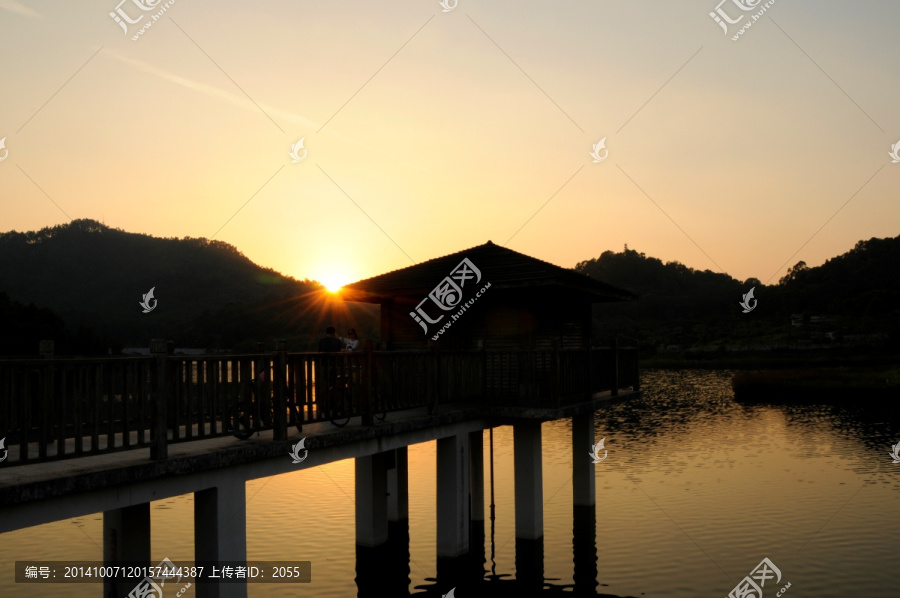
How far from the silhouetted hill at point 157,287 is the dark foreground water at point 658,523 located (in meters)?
50.9

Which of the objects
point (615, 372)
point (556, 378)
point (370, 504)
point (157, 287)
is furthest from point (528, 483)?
point (157, 287)

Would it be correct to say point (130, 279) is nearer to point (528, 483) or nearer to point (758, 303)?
point (528, 483)

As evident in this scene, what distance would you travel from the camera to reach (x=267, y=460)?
33.6 ft

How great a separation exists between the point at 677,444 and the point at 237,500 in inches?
1388

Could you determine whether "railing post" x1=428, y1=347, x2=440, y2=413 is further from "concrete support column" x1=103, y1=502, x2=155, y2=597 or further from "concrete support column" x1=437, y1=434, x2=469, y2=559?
"concrete support column" x1=103, y1=502, x2=155, y2=597

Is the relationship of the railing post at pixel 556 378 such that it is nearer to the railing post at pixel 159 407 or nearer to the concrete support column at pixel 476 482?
the concrete support column at pixel 476 482

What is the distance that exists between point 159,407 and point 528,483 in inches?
431

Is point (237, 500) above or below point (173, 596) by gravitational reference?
above

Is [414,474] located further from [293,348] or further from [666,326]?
[666,326]

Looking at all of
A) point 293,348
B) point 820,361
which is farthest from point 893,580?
point 293,348

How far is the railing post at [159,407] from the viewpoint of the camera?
859 cm

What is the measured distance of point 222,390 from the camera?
983cm

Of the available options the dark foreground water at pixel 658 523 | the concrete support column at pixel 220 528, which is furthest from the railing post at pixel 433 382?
the concrete support column at pixel 220 528

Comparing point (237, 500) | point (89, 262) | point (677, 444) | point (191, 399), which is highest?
point (89, 262)
